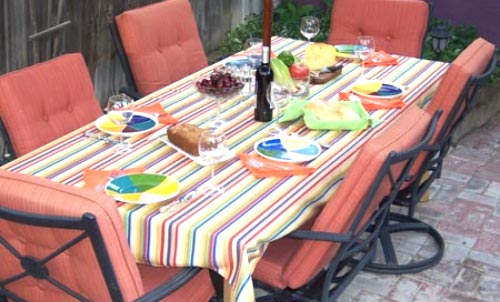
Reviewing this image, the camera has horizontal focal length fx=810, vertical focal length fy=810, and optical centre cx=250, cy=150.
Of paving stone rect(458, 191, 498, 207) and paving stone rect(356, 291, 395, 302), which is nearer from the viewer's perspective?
paving stone rect(356, 291, 395, 302)

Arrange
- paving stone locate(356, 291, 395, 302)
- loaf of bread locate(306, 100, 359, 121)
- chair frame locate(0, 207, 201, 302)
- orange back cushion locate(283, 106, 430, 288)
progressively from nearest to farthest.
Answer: chair frame locate(0, 207, 201, 302)
orange back cushion locate(283, 106, 430, 288)
loaf of bread locate(306, 100, 359, 121)
paving stone locate(356, 291, 395, 302)

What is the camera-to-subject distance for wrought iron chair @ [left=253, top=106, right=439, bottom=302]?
2643 mm

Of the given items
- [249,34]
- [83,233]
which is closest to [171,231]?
[83,233]

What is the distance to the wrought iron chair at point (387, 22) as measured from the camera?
475 cm

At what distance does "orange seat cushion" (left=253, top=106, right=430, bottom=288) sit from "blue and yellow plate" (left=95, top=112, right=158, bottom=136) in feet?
2.35

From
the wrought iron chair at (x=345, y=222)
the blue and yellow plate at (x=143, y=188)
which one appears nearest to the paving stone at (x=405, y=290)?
the wrought iron chair at (x=345, y=222)

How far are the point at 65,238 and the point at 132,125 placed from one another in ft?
3.60

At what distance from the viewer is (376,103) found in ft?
12.0

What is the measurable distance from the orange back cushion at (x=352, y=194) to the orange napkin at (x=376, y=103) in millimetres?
641

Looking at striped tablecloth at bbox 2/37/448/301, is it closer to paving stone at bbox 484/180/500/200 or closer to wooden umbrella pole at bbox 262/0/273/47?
wooden umbrella pole at bbox 262/0/273/47

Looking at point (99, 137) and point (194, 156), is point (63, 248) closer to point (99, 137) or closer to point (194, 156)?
point (194, 156)

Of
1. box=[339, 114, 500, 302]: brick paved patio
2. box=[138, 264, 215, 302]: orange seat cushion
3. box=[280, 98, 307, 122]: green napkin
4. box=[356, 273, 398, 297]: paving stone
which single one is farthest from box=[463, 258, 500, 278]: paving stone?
box=[138, 264, 215, 302]: orange seat cushion

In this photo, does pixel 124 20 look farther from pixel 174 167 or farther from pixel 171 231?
pixel 171 231

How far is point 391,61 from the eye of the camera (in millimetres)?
4281
